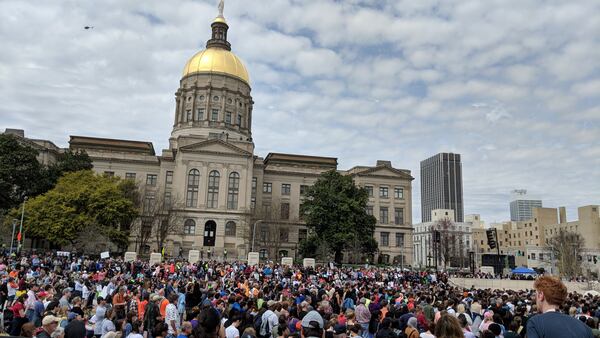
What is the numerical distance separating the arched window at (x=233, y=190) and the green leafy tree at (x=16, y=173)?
2618 centimetres

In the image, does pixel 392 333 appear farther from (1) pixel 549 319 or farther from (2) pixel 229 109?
(2) pixel 229 109

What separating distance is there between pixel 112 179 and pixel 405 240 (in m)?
52.0

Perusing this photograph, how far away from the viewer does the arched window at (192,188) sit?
7000 cm

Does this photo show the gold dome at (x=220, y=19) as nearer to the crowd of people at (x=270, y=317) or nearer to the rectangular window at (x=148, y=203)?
the rectangular window at (x=148, y=203)

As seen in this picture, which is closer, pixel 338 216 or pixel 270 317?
pixel 270 317

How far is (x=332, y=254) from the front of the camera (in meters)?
65.3

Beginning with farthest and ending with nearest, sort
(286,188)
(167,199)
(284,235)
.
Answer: (286,188) < (284,235) < (167,199)

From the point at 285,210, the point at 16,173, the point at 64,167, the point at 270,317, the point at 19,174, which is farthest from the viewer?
the point at 285,210

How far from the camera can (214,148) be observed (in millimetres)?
71250

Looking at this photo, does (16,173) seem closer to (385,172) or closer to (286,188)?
(286,188)

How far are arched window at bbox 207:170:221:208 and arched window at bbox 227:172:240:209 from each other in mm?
1891

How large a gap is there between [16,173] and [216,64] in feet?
134

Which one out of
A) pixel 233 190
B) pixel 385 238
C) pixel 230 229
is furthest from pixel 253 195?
pixel 385 238

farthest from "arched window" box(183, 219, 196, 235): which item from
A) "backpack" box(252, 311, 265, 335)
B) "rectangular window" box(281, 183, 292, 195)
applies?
"backpack" box(252, 311, 265, 335)
